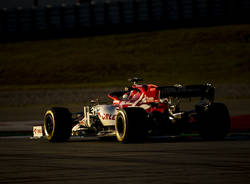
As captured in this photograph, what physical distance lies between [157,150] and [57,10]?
5613 cm

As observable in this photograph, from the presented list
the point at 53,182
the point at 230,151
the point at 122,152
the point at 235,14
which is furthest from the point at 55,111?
the point at 235,14

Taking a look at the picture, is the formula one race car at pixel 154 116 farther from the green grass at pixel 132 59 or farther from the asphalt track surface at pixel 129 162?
the green grass at pixel 132 59

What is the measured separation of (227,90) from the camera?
41438 mm

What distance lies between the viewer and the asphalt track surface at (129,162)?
9.00 meters

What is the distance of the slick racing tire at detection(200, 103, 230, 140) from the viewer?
14578mm

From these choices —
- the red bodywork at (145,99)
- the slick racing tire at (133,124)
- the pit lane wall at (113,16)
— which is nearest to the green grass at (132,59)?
the pit lane wall at (113,16)

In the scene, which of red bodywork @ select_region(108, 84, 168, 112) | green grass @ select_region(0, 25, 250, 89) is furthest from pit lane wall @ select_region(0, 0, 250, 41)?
red bodywork @ select_region(108, 84, 168, 112)

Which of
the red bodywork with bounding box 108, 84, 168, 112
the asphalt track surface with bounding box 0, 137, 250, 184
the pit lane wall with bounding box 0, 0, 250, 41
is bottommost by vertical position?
the asphalt track surface with bounding box 0, 137, 250, 184

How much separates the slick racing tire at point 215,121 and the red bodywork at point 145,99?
2.85 feet

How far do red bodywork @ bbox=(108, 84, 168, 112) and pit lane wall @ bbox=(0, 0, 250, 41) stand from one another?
157ft

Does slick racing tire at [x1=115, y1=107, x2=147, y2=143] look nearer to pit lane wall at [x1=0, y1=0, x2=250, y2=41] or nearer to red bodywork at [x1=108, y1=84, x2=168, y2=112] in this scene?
red bodywork at [x1=108, y1=84, x2=168, y2=112]

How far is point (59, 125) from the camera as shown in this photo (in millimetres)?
15375

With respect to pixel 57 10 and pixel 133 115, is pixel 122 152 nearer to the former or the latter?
pixel 133 115

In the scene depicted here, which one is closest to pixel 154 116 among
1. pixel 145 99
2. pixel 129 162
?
pixel 145 99
